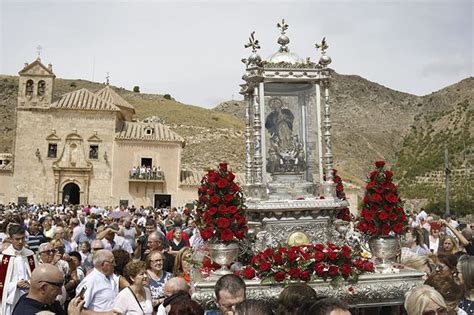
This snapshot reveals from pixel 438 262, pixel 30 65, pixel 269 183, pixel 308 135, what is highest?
pixel 30 65

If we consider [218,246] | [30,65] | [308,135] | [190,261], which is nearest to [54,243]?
[190,261]

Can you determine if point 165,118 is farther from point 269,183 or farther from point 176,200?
point 269,183

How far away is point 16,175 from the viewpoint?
40.0 meters

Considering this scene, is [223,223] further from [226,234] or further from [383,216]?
[383,216]

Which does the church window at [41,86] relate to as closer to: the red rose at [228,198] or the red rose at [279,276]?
the red rose at [228,198]

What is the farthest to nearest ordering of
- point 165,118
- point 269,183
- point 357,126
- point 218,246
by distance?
point 357,126 < point 165,118 < point 269,183 < point 218,246

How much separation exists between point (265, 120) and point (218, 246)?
9.73 feet

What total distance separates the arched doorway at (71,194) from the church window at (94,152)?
10.7 feet

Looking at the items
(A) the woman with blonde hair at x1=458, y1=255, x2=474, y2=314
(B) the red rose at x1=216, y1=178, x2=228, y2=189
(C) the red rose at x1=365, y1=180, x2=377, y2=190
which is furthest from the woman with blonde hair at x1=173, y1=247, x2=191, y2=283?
(A) the woman with blonde hair at x1=458, y1=255, x2=474, y2=314

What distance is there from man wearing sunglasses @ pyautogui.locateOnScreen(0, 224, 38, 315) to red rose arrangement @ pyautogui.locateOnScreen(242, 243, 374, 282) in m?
3.18

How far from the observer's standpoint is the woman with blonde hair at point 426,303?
3475mm

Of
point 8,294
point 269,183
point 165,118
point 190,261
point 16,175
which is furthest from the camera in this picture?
point 165,118

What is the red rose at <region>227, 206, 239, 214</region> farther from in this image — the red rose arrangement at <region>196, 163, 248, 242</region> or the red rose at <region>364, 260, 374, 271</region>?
the red rose at <region>364, 260, 374, 271</region>

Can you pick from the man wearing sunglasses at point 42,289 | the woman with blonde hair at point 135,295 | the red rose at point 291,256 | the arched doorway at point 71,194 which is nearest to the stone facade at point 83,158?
the arched doorway at point 71,194
